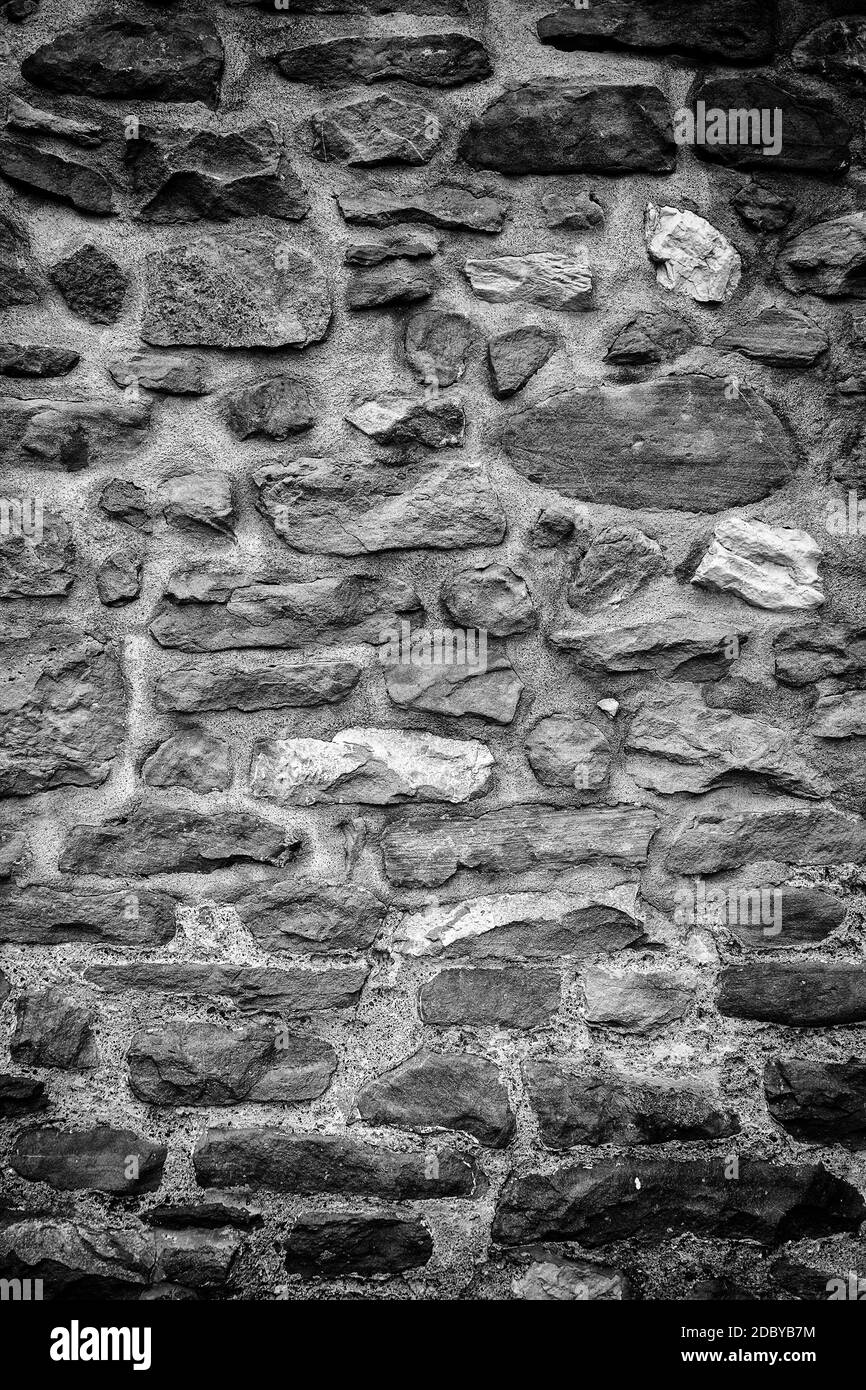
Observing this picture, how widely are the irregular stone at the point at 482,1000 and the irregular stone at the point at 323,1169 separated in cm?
28

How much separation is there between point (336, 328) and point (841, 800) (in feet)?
4.69

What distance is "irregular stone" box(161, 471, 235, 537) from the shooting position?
2.09m

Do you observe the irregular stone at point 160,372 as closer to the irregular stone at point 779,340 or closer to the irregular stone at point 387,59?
the irregular stone at point 387,59

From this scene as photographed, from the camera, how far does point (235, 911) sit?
2.10m

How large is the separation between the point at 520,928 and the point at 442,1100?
1.22ft

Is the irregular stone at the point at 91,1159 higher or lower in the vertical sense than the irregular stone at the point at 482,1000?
lower

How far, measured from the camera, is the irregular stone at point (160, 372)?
2.09 metres

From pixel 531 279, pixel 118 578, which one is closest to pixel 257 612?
pixel 118 578

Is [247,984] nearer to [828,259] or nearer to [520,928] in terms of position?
[520,928]

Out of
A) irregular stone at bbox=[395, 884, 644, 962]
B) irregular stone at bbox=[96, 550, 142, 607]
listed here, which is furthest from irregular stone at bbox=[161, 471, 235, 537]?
irregular stone at bbox=[395, 884, 644, 962]

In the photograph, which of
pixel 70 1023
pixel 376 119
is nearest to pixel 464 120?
pixel 376 119

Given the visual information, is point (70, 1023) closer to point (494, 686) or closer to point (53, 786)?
point (53, 786)

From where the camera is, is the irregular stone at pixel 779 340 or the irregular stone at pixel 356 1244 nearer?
the irregular stone at pixel 356 1244

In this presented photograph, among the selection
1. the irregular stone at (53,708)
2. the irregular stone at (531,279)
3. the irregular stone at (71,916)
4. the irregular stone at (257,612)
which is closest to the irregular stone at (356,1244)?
the irregular stone at (71,916)
